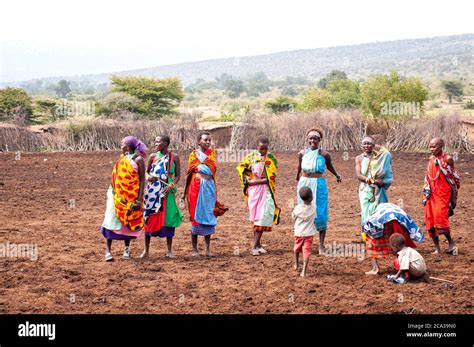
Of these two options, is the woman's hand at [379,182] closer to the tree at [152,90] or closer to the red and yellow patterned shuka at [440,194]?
the red and yellow patterned shuka at [440,194]

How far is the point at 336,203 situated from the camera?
13.4 meters

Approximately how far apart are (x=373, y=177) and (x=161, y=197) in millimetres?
2673

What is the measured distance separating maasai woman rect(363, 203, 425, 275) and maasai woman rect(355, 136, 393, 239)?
59 cm

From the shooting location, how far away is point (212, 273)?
828 centimetres

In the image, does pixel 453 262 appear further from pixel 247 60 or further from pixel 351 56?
A: pixel 247 60

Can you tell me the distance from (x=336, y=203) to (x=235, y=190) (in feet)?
8.71

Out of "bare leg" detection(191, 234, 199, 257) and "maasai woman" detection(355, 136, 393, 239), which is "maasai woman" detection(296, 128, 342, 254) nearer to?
"maasai woman" detection(355, 136, 393, 239)

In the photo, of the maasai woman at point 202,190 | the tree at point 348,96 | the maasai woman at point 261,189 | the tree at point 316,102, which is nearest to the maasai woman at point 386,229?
the maasai woman at point 261,189

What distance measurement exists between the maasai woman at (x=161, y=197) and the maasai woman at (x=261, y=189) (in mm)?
933

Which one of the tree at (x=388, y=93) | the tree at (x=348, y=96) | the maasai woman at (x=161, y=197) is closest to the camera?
the maasai woman at (x=161, y=197)

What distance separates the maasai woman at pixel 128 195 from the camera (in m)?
8.69

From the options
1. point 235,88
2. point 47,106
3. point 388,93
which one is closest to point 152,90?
point 47,106

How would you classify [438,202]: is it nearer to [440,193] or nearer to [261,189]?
[440,193]
